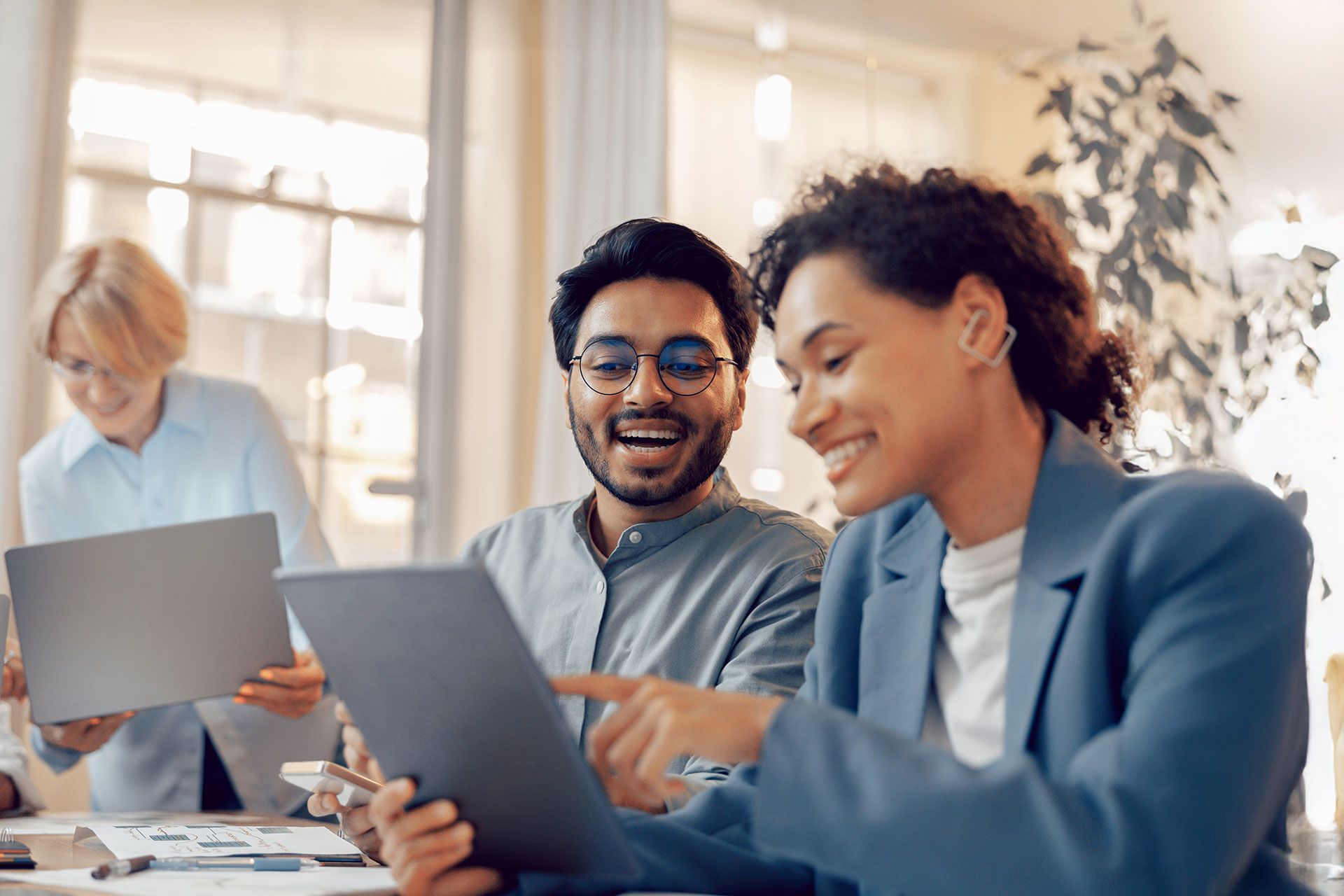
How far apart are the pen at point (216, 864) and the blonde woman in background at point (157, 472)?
785 millimetres

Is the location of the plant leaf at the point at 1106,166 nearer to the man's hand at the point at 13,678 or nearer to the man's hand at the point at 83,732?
the man's hand at the point at 83,732

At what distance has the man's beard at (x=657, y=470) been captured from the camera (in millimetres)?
1607

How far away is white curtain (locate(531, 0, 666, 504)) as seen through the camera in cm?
314

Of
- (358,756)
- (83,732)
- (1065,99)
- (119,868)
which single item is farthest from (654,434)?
(1065,99)

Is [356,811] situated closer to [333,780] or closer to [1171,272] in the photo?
[333,780]

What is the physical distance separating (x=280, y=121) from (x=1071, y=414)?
9.15 feet

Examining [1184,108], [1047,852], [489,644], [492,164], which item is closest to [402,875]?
[489,644]

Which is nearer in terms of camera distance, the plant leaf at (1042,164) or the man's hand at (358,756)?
the man's hand at (358,756)

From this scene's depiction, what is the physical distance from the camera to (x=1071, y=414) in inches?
42.6

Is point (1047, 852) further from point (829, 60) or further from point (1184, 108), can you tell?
point (829, 60)

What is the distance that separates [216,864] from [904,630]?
72 cm

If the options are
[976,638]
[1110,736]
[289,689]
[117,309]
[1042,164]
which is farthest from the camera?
[1042,164]

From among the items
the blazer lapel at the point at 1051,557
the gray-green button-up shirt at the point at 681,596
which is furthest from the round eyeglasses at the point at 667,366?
the blazer lapel at the point at 1051,557

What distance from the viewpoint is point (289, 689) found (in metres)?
1.80
